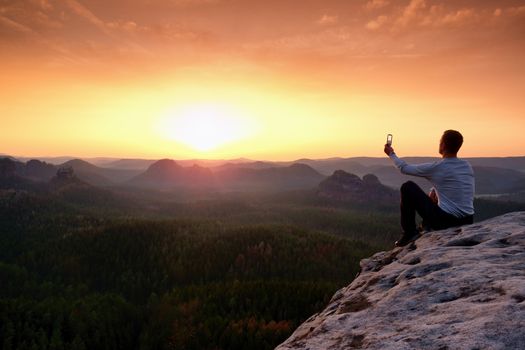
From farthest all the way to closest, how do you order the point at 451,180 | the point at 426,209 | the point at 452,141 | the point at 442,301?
the point at 426,209
the point at 451,180
the point at 452,141
the point at 442,301

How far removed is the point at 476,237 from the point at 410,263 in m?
1.82

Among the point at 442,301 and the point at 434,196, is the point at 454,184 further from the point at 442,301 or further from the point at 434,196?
the point at 442,301

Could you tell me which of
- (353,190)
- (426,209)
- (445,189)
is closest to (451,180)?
(445,189)

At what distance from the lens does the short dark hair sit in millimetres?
10758

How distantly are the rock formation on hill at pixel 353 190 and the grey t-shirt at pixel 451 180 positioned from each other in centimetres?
9864

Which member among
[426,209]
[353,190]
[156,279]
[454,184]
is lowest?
[353,190]

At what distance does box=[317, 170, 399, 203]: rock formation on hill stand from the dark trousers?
98.4 m

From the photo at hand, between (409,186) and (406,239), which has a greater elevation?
(409,186)

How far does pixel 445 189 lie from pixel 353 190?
337 ft

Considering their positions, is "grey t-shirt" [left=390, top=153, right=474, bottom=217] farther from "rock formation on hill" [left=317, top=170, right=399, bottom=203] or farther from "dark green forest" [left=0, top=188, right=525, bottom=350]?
"rock formation on hill" [left=317, top=170, right=399, bottom=203]

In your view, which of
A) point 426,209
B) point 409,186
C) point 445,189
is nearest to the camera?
→ point 445,189

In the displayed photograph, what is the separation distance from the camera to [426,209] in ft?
36.6

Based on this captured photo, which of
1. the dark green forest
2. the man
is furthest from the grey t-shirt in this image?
the dark green forest

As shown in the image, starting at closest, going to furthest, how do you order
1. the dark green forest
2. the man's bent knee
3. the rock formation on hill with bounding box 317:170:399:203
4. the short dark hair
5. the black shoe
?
the short dark hair
the man's bent knee
the black shoe
the dark green forest
the rock formation on hill with bounding box 317:170:399:203
